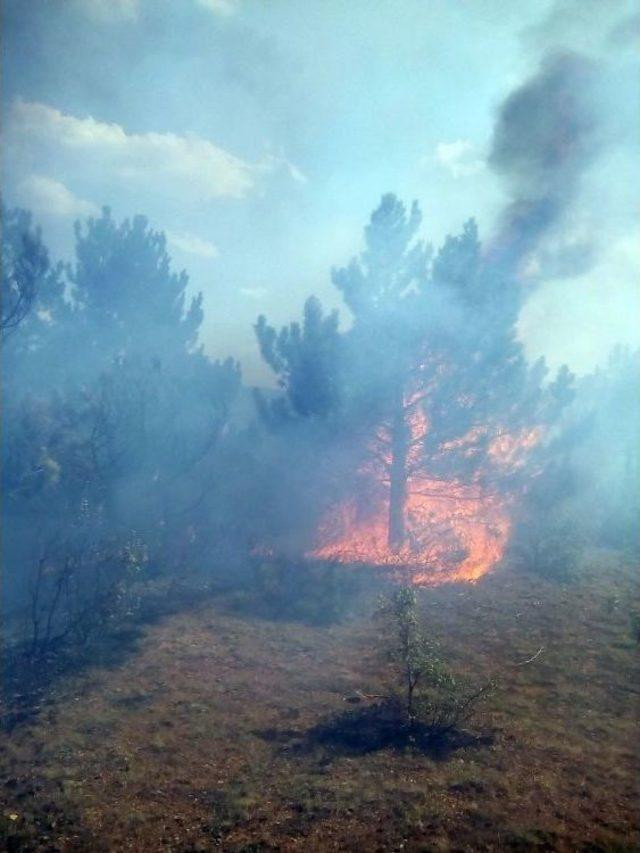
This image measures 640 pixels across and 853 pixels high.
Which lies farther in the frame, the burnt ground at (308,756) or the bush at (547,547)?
the bush at (547,547)

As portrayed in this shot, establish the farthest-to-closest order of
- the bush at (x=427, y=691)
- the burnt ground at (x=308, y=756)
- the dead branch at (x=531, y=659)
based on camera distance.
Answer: the dead branch at (x=531, y=659) → the bush at (x=427, y=691) → the burnt ground at (x=308, y=756)

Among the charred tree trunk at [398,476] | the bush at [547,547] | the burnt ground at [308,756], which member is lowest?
the burnt ground at [308,756]

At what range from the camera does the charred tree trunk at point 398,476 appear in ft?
56.4

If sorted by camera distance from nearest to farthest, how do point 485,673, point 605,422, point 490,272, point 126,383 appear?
point 485,673 → point 126,383 → point 490,272 → point 605,422

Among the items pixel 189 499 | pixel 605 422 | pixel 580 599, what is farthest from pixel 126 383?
pixel 605 422

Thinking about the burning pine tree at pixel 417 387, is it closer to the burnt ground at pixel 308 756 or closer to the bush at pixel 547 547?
the bush at pixel 547 547

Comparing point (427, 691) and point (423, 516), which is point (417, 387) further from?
point (427, 691)

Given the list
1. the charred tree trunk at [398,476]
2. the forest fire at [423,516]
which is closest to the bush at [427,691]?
the forest fire at [423,516]

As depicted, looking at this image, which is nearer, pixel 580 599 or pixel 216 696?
pixel 216 696

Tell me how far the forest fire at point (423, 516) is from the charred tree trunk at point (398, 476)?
0.13 ft

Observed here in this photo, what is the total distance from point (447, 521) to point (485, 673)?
946 cm

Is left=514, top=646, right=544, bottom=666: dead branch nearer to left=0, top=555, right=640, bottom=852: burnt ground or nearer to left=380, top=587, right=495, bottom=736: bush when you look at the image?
left=0, top=555, right=640, bottom=852: burnt ground

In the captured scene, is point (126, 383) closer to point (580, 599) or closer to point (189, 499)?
point (189, 499)

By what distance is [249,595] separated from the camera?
14.6m
